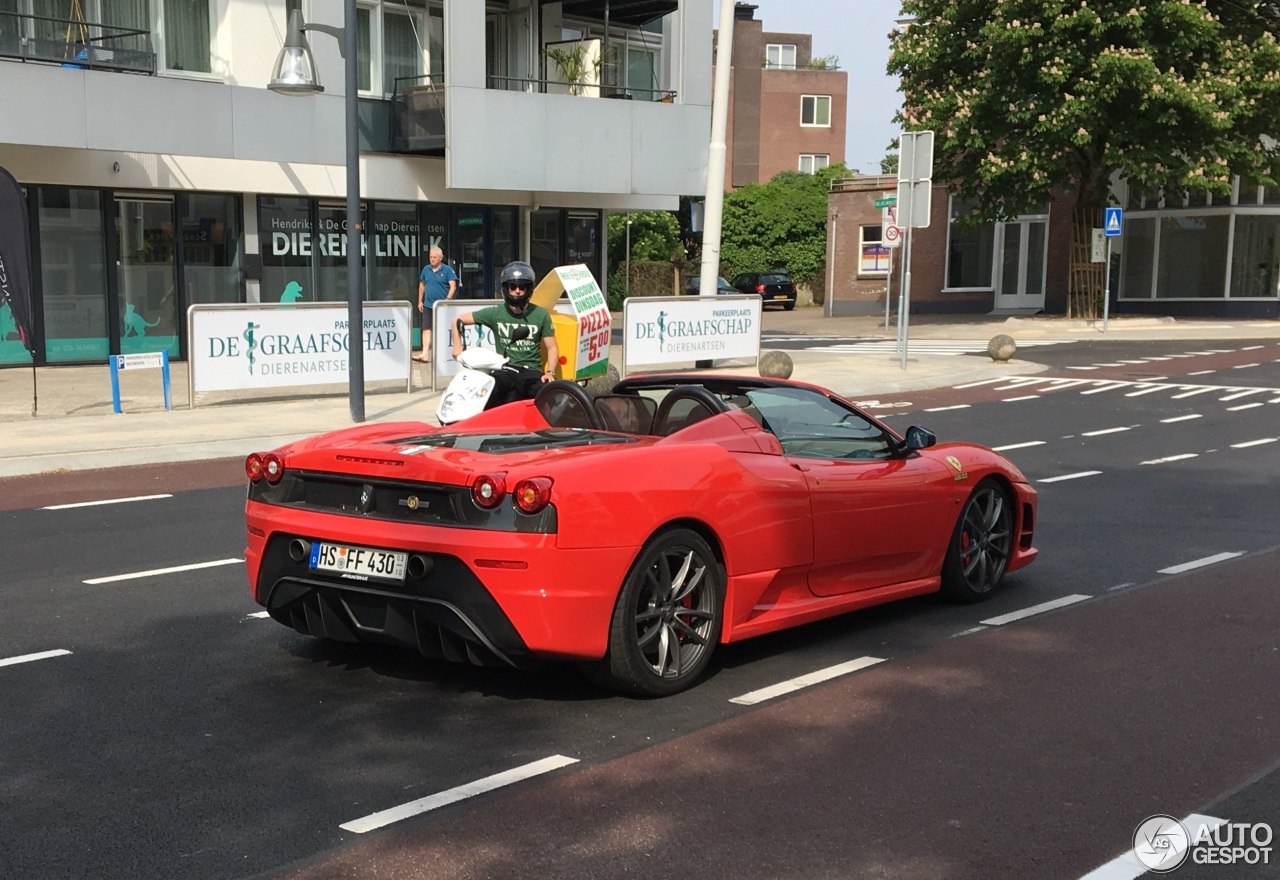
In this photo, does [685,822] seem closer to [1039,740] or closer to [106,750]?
[1039,740]

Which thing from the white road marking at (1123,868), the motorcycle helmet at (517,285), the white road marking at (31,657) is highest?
the motorcycle helmet at (517,285)

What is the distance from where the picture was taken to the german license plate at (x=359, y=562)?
17.5 ft

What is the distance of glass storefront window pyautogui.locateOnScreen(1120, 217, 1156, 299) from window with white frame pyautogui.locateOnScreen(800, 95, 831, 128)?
94.0 feet

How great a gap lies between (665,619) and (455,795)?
A: 1.34 meters

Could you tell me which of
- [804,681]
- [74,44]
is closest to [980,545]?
[804,681]

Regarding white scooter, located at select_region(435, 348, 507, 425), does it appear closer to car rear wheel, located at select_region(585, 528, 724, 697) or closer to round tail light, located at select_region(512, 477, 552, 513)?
car rear wheel, located at select_region(585, 528, 724, 697)

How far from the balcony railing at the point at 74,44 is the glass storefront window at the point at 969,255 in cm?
2980

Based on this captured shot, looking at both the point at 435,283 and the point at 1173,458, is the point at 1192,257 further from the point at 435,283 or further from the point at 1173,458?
the point at 1173,458

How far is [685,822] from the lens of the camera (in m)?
4.35

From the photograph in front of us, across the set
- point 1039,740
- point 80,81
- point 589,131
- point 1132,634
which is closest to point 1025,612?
point 1132,634

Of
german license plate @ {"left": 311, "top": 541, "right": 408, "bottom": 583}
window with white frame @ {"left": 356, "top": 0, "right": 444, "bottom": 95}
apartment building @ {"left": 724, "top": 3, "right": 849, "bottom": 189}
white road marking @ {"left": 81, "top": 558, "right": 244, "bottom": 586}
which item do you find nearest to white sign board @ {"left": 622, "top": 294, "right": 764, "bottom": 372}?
window with white frame @ {"left": 356, "top": 0, "right": 444, "bottom": 95}

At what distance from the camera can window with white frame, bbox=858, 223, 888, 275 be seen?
47.7m

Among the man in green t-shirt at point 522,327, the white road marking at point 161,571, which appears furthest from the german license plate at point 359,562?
the man in green t-shirt at point 522,327

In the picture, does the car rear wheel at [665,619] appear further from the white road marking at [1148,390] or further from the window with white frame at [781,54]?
the window with white frame at [781,54]
